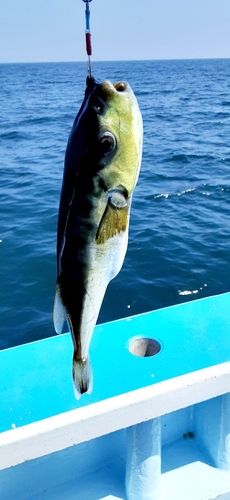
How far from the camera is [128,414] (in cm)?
296

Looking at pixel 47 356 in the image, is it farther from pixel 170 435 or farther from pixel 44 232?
pixel 44 232

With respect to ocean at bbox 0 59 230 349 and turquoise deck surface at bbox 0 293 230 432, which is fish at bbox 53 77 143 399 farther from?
ocean at bbox 0 59 230 349

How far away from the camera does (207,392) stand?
10.4 feet

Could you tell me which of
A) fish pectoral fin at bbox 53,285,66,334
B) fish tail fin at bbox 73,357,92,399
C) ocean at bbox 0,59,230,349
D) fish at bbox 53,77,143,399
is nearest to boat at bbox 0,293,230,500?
fish tail fin at bbox 73,357,92,399

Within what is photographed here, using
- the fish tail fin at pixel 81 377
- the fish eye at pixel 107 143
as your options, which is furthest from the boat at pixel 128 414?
the fish eye at pixel 107 143

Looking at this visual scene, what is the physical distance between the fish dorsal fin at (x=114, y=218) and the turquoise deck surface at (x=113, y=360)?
1650mm

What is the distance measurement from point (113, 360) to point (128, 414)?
1.82 feet

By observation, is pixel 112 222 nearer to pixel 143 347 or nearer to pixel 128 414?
pixel 128 414

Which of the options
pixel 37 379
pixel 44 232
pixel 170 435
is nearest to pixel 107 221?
pixel 37 379

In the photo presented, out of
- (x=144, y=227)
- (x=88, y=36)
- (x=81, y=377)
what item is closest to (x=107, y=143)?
(x=88, y=36)

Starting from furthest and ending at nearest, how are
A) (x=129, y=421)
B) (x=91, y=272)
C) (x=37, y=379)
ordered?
(x=37, y=379) < (x=129, y=421) < (x=91, y=272)

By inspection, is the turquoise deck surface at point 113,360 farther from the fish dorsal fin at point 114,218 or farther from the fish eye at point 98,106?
the fish eye at point 98,106

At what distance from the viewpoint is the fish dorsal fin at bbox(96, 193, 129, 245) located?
5.31ft

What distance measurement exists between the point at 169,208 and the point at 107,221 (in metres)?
10.9
